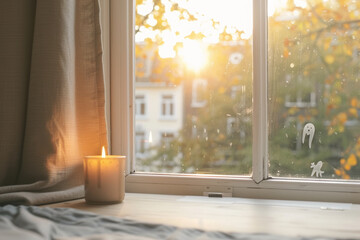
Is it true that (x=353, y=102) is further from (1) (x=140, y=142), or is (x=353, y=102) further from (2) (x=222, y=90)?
(1) (x=140, y=142)

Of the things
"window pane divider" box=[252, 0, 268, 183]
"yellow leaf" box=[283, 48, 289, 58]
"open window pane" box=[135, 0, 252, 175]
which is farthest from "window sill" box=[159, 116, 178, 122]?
"yellow leaf" box=[283, 48, 289, 58]

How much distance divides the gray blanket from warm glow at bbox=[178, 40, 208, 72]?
676 millimetres

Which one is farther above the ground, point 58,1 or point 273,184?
point 58,1

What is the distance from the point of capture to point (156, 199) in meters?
1.38

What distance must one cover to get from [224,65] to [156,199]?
47 centimetres

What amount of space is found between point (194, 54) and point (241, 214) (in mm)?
617

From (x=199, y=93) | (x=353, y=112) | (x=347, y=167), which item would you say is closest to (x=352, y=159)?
(x=347, y=167)

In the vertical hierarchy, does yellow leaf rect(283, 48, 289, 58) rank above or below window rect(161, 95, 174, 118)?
above

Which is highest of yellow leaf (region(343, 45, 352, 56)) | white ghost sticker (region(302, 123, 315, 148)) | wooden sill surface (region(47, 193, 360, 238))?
yellow leaf (region(343, 45, 352, 56))

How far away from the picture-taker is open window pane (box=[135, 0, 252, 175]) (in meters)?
1.49

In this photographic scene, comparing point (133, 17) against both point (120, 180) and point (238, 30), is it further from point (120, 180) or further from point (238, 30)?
point (120, 180)

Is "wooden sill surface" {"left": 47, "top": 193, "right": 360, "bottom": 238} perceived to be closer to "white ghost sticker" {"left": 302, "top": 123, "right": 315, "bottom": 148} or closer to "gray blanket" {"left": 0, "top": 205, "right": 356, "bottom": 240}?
"gray blanket" {"left": 0, "top": 205, "right": 356, "bottom": 240}

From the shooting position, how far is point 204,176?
1510mm

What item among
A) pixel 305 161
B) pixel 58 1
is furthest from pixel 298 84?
pixel 58 1
